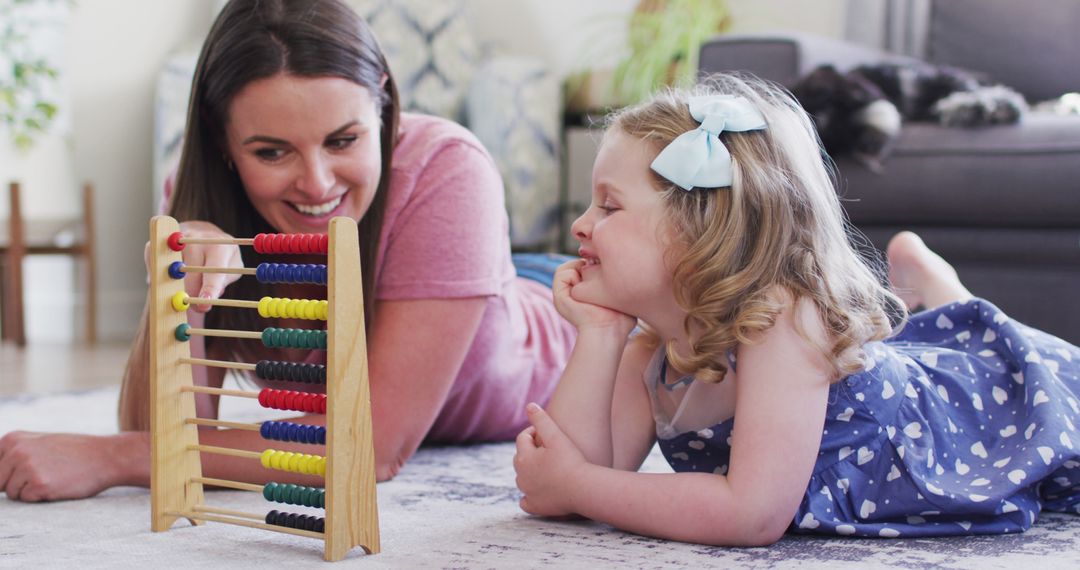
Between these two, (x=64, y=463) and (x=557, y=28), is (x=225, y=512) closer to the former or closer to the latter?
(x=64, y=463)

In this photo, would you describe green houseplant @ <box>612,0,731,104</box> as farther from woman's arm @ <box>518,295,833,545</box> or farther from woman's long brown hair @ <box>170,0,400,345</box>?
woman's arm @ <box>518,295,833,545</box>

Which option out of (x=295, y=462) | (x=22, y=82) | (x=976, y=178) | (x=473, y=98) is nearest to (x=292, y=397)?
(x=295, y=462)

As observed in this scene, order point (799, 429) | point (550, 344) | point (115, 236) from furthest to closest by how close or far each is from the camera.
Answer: point (115, 236) < point (550, 344) < point (799, 429)

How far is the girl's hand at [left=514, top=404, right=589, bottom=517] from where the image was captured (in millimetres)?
1148

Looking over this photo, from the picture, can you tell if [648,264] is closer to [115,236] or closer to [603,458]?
[603,458]

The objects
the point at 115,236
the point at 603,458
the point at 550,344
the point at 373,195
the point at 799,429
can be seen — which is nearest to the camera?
the point at 799,429

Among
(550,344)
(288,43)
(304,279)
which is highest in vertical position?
(288,43)

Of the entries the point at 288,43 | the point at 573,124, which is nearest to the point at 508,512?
the point at 288,43

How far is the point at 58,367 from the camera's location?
2936 millimetres

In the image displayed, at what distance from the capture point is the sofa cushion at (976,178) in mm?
2236

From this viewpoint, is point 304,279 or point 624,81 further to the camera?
point 624,81

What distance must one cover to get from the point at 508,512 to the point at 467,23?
290 cm

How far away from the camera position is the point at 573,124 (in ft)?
13.1

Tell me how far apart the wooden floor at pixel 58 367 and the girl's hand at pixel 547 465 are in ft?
5.22
